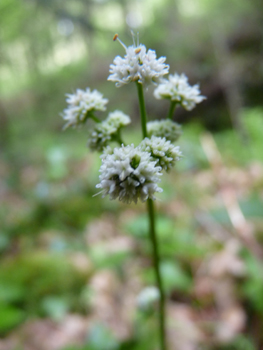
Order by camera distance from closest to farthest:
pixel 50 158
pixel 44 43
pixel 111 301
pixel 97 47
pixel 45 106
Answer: pixel 111 301 < pixel 50 158 < pixel 44 43 < pixel 45 106 < pixel 97 47

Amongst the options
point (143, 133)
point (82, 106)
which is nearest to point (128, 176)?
point (143, 133)

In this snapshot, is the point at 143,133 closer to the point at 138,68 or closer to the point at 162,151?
the point at 162,151

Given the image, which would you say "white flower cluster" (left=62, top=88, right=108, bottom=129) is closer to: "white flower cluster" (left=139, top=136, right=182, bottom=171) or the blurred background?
"white flower cluster" (left=139, top=136, right=182, bottom=171)

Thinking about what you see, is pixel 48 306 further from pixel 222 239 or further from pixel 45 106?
pixel 45 106

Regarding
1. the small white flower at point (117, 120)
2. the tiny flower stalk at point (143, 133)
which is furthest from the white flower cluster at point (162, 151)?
the small white flower at point (117, 120)

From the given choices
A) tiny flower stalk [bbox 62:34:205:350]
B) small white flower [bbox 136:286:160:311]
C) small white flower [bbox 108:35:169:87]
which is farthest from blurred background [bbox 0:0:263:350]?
small white flower [bbox 108:35:169:87]

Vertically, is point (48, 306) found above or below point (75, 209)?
below

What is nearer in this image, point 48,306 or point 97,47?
point 48,306

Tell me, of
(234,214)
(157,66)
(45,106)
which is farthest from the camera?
(45,106)

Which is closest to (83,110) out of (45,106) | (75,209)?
(75,209)
